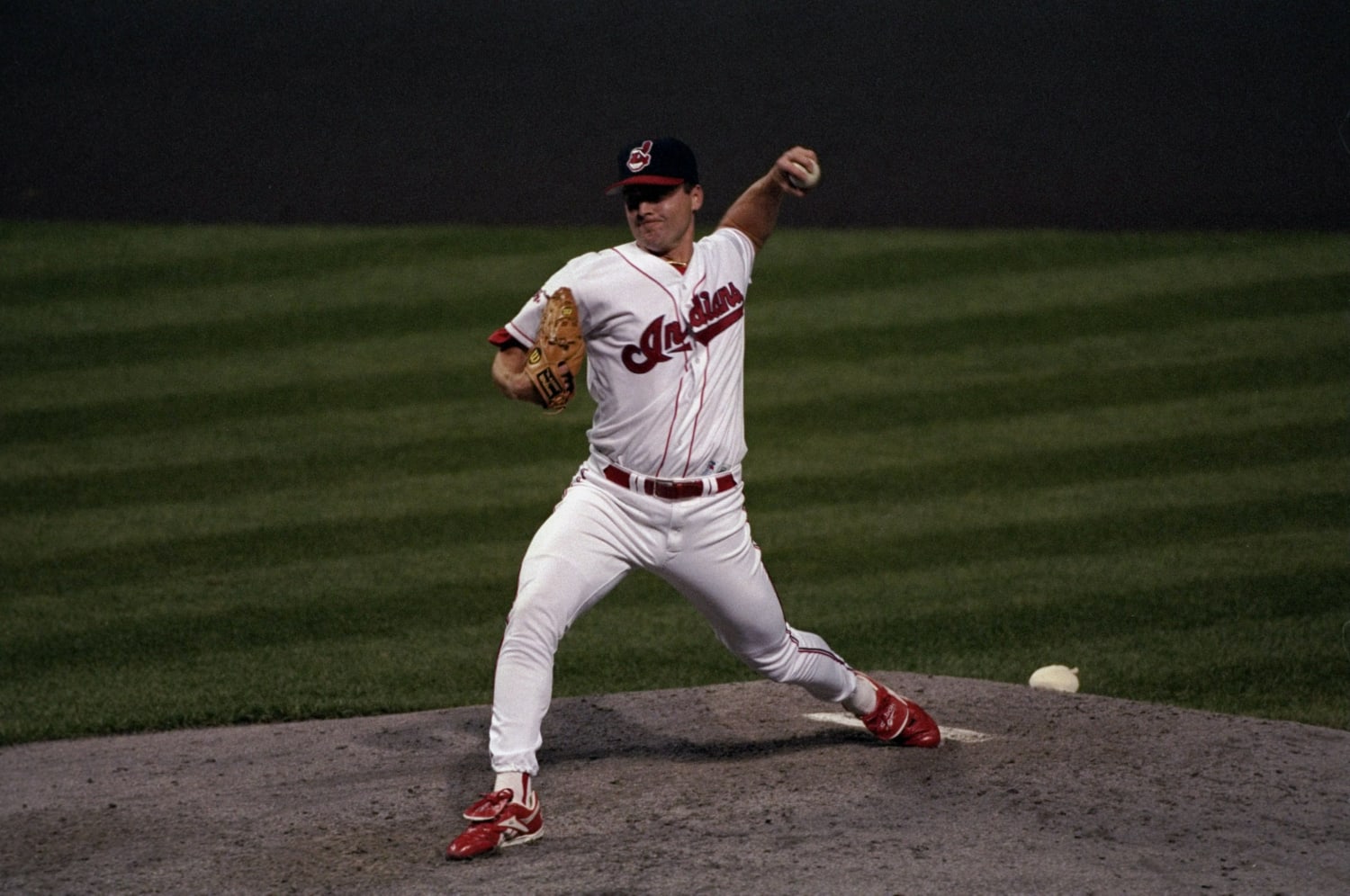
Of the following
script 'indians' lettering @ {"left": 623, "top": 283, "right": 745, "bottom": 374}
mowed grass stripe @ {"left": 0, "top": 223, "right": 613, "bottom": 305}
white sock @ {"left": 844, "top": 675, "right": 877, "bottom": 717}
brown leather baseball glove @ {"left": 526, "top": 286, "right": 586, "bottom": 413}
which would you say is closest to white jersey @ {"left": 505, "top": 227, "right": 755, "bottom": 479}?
script 'indians' lettering @ {"left": 623, "top": 283, "right": 745, "bottom": 374}

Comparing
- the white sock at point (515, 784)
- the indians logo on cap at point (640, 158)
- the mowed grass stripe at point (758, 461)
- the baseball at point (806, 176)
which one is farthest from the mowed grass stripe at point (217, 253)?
the white sock at point (515, 784)

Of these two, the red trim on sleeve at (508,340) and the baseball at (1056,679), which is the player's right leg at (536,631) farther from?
the baseball at (1056,679)

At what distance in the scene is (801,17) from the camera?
1171cm

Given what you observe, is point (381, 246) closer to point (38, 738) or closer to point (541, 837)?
point (38, 738)

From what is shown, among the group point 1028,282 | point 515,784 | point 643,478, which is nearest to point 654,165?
point 643,478

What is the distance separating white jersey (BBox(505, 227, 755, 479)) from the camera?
4.03 meters

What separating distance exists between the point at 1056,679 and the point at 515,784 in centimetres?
230

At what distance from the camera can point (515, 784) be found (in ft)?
12.6

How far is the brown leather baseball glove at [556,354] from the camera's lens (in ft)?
12.3

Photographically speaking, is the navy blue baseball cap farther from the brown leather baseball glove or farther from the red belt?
the red belt

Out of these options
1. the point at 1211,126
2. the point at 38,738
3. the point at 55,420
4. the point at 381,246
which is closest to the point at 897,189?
the point at 1211,126

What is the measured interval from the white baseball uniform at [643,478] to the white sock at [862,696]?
409mm

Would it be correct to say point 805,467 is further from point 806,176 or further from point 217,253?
point 217,253

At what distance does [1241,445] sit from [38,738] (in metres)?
6.22
